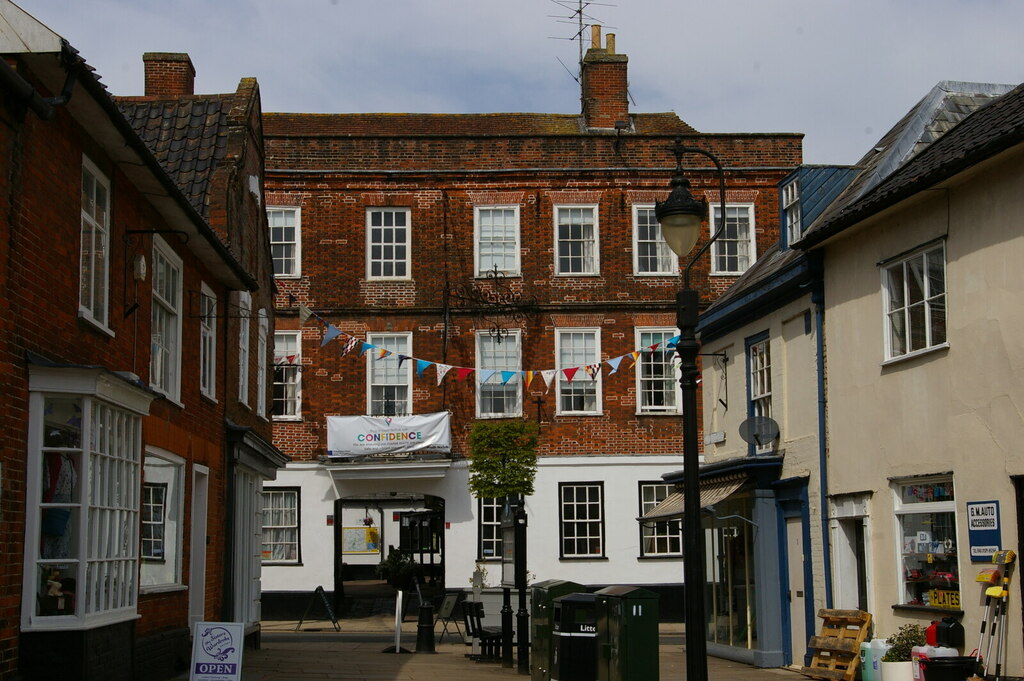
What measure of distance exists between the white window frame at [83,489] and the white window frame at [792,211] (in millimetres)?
11736

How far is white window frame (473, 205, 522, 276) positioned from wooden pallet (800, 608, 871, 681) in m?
16.6

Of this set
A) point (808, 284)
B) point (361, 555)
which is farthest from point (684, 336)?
point (361, 555)

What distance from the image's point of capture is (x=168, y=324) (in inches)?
654

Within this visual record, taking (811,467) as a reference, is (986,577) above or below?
below

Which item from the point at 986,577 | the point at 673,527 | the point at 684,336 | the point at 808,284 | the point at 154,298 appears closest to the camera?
the point at 684,336

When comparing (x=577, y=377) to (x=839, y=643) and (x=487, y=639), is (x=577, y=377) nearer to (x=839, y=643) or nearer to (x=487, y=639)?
(x=487, y=639)

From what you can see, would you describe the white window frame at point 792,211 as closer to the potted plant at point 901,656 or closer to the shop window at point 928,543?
the shop window at point 928,543

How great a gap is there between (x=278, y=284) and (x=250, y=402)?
9772mm

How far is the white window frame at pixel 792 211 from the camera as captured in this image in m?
20.8

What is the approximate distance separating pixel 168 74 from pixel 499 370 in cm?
1071

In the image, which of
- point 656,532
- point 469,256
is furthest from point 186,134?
point 656,532

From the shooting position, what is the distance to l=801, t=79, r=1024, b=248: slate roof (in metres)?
13.3

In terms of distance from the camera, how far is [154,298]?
15625 mm

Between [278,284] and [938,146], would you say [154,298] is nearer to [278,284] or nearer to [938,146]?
[938,146]
